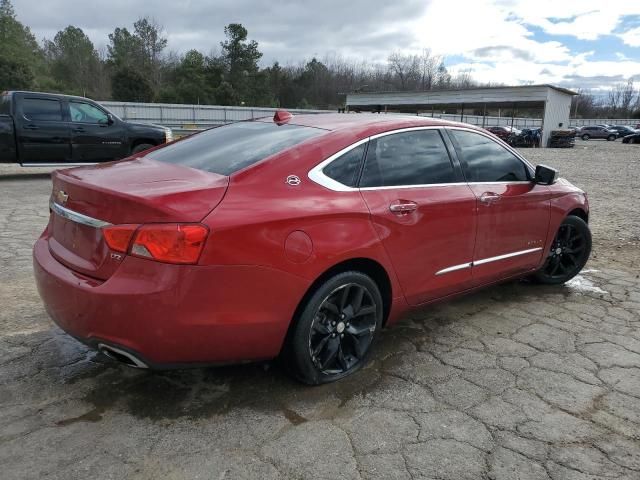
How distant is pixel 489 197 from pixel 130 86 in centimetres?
4399

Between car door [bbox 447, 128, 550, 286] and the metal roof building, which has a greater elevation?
the metal roof building

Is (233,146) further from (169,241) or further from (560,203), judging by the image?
(560,203)

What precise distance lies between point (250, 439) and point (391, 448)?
67 centimetres

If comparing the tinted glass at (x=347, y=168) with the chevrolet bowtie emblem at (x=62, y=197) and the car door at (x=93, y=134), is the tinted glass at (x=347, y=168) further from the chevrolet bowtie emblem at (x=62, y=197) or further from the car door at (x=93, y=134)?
the car door at (x=93, y=134)

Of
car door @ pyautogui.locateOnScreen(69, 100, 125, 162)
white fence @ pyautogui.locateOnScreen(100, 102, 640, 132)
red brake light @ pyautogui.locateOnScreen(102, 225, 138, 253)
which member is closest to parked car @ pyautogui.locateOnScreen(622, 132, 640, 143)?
white fence @ pyautogui.locateOnScreen(100, 102, 640, 132)

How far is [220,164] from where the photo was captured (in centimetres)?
293

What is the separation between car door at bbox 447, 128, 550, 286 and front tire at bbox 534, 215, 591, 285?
0.46 meters

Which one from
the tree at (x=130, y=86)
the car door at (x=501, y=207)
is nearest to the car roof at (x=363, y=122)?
the car door at (x=501, y=207)

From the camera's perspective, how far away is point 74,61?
192 ft

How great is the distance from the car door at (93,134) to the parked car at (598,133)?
189 ft

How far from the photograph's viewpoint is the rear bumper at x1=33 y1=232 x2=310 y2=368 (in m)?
2.32

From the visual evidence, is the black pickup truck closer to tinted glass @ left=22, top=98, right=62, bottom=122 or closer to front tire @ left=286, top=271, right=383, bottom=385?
tinted glass @ left=22, top=98, right=62, bottom=122

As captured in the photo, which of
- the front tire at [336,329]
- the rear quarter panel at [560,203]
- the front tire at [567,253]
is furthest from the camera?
the front tire at [567,253]

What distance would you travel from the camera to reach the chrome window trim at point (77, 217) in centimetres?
251
